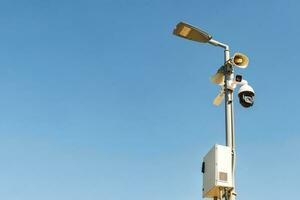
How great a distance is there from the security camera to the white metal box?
977 mm

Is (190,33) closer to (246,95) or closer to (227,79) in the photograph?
(227,79)

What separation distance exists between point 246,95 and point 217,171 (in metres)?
1.60

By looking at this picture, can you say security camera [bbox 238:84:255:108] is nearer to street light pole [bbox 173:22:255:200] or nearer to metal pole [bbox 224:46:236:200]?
street light pole [bbox 173:22:255:200]

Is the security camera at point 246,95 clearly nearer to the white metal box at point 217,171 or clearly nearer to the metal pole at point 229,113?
the metal pole at point 229,113

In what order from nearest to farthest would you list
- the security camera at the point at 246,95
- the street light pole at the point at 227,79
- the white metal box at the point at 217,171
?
the white metal box at the point at 217,171
the street light pole at the point at 227,79
the security camera at the point at 246,95

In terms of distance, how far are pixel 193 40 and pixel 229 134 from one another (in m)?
1.88

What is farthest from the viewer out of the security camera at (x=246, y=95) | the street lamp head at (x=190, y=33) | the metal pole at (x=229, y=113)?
the street lamp head at (x=190, y=33)

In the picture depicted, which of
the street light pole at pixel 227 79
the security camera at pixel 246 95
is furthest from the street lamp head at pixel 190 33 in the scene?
the security camera at pixel 246 95

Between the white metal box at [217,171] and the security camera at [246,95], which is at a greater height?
the security camera at [246,95]

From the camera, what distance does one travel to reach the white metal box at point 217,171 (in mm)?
10391

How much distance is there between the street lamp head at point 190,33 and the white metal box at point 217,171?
2038 mm

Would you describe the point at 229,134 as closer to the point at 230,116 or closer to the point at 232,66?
the point at 230,116

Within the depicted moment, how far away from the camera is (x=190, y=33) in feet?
37.8

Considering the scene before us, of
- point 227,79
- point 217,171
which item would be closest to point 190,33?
point 227,79
